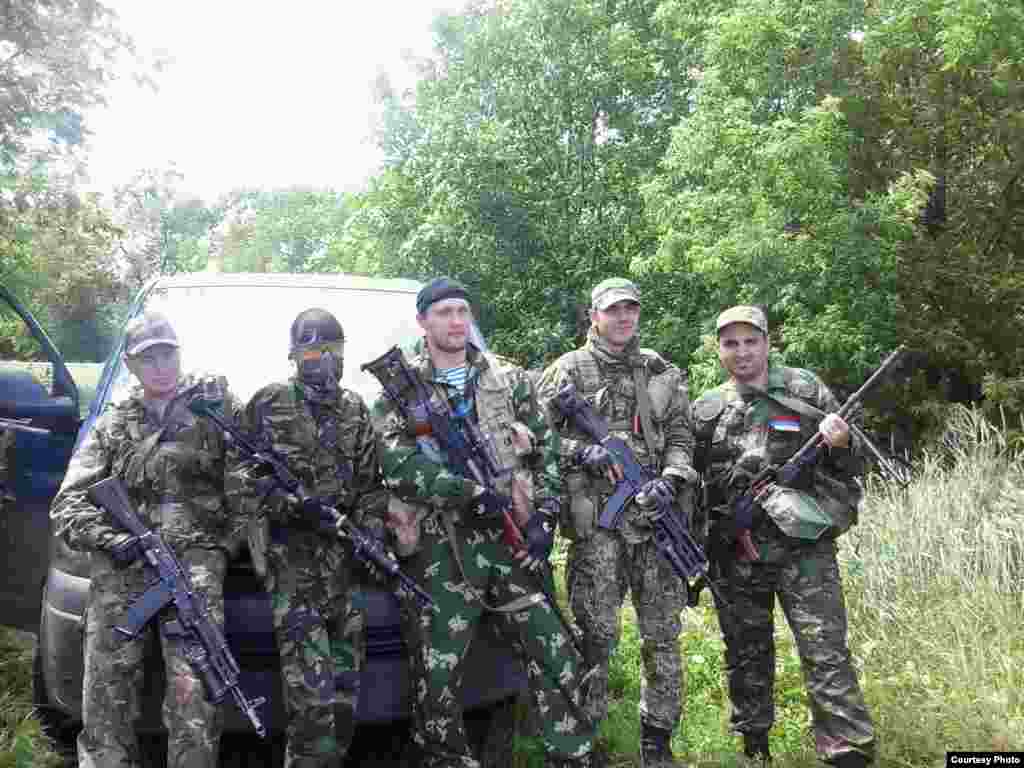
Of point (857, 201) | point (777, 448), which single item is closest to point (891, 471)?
point (777, 448)

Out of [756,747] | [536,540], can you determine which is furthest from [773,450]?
[756,747]

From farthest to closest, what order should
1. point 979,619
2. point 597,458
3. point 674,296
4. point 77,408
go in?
point 674,296 → point 77,408 → point 979,619 → point 597,458

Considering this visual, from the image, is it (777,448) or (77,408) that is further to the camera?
(77,408)

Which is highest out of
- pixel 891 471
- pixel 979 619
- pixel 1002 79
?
pixel 1002 79

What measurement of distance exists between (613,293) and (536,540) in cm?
114

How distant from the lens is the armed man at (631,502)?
12.1 ft

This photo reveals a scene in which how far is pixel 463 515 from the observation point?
348 cm

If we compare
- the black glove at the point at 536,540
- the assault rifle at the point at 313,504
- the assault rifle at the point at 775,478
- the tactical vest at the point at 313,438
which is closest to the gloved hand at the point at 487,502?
the black glove at the point at 536,540

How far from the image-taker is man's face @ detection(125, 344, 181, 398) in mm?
3373

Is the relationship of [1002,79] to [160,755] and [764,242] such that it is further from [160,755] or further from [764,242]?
[160,755]

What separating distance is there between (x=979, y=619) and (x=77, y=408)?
4.95 meters

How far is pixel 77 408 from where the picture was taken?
4.86m

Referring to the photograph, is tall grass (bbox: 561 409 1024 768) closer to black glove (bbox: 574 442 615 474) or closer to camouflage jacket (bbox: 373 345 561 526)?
black glove (bbox: 574 442 615 474)

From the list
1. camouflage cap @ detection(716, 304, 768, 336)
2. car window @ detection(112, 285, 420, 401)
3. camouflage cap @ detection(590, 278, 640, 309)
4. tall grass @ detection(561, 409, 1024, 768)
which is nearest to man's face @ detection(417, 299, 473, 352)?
car window @ detection(112, 285, 420, 401)
